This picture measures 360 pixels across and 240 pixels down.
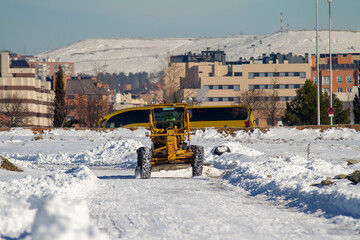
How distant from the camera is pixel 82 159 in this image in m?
33.8

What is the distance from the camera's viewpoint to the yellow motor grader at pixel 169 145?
19328 millimetres

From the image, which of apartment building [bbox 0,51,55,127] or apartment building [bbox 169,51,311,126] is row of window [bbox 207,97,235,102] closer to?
apartment building [bbox 169,51,311,126]

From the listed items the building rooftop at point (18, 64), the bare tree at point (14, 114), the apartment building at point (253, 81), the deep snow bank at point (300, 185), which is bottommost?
the bare tree at point (14, 114)

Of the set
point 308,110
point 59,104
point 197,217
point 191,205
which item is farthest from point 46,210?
point 59,104

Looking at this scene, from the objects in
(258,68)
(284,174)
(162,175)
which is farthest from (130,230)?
(258,68)

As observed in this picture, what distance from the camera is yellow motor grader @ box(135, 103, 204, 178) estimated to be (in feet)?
63.4

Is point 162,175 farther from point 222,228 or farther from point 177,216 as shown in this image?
point 222,228

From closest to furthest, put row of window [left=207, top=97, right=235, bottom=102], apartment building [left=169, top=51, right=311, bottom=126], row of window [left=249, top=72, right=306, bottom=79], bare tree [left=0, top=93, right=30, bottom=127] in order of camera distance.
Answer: bare tree [left=0, top=93, right=30, bottom=127] → apartment building [left=169, top=51, right=311, bottom=126] → row of window [left=207, top=97, right=235, bottom=102] → row of window [left=249, top=72, right=306, bottom=79]

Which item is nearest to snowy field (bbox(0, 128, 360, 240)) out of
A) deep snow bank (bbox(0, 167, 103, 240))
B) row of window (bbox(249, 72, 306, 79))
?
deep snow bank (bbox(0, 167, 103, 240))

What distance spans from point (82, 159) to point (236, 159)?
35.7ft

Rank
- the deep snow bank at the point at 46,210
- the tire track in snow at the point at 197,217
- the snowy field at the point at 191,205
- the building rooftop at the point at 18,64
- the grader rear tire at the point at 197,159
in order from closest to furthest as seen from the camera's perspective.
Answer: the deep snow bank at the point at 46,210, the snowy field at the point at 191,205, the tire track in snow at the point at 197,217, the grader rear tire at the point at 197,159, the building rooftop at the point at 18,64

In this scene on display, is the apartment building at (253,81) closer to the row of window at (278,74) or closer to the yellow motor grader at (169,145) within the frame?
the row of window at (278,74)

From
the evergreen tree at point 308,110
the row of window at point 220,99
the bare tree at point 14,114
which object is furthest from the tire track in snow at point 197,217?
the row of window at point 220,99

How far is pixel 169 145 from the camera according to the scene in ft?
63.8
